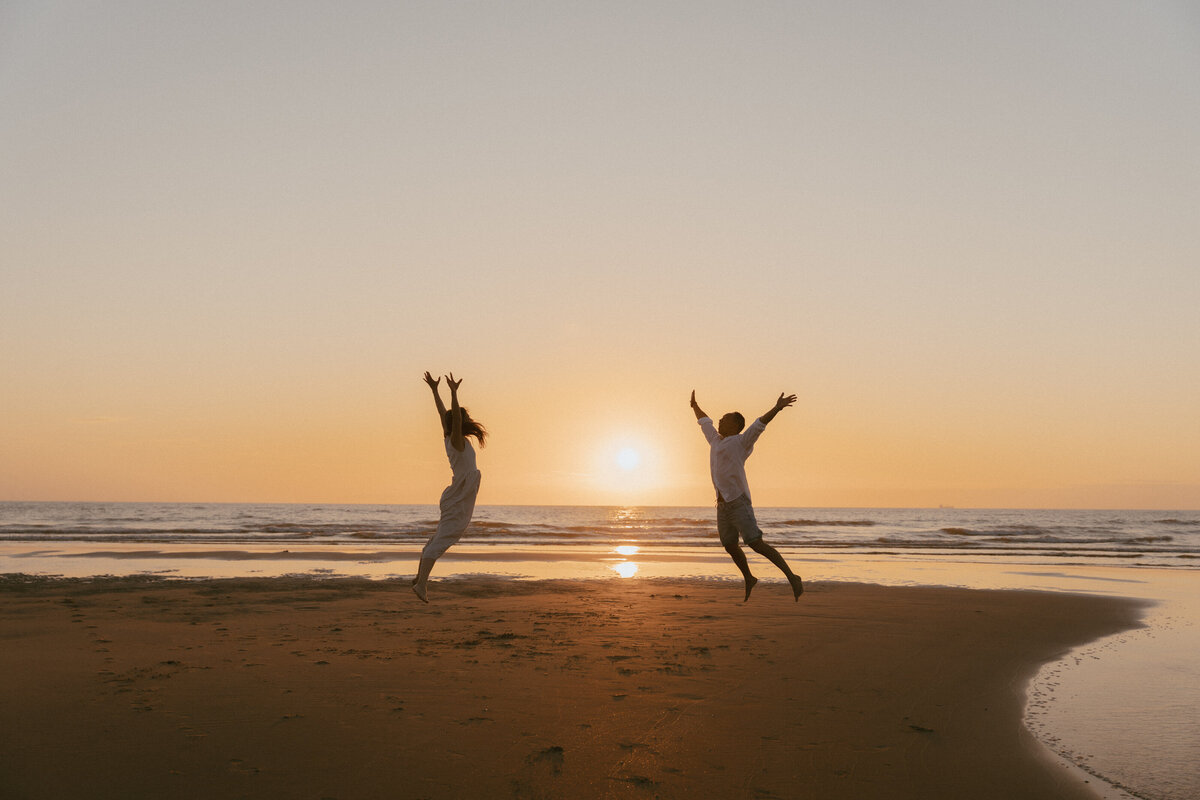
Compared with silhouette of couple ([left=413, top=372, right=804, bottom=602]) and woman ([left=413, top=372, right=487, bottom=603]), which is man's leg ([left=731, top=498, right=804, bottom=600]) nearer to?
silhouette of couple ([left=413, top=372, right=804, bottom=602])

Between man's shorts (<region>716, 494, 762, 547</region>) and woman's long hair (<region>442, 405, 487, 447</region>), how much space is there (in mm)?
2503

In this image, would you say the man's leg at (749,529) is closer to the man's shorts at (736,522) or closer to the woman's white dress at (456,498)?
the man's shorts at (736,522)

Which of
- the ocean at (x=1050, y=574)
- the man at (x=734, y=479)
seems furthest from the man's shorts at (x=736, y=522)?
the ocean at (x=1050, y=574)

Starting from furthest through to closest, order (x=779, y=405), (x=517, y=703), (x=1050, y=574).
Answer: (x=1050, y=574)
(x=779, y=405)
(x=517, y=703)

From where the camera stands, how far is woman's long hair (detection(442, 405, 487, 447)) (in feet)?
26.3

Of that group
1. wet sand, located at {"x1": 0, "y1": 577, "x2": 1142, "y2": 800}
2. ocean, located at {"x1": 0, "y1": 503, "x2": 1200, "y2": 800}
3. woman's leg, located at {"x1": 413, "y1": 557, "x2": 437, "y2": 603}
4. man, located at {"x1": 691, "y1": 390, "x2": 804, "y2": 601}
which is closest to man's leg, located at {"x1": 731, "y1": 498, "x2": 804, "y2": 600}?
man, located at {"x1": 691, "y1": 390, "x2": 804, "y2": 601}

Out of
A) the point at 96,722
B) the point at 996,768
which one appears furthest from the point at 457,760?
the point at 996,768

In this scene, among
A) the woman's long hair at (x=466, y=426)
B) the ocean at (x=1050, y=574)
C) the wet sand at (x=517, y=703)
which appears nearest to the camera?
the wet sand at (x=517, y=703)

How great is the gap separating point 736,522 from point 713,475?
0.54 metres

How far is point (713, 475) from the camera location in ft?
28.8

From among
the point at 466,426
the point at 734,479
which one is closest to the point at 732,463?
the point at 734,479

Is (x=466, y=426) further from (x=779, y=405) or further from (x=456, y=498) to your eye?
(x=779, y=405)

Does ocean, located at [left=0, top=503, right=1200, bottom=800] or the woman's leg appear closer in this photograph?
ocean, located at [left=0, top=503, right=1200, bottom=800]

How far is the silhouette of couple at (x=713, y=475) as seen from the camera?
26.5 ft
